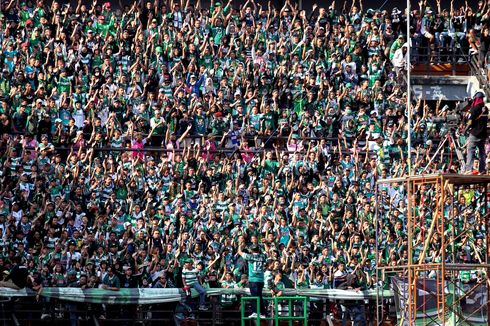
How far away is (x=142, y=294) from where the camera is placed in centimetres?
3300

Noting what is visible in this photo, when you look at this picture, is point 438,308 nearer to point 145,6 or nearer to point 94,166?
point 94,166

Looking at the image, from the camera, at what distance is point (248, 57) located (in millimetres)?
42156

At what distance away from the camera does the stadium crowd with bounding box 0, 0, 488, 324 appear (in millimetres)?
34781

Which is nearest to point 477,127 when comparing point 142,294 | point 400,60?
point 142,294

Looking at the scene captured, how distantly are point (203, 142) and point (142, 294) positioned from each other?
7.47 metres

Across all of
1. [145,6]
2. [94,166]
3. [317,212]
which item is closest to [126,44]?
[145,6]

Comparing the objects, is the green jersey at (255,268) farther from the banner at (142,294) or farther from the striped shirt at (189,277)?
the striped shirt at (189,277)

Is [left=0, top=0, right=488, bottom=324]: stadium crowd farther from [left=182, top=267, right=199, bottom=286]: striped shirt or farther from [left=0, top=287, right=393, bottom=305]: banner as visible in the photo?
[left=0, top=287, right=393, bottom=305]: banner

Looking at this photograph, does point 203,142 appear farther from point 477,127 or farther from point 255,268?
point 477,127

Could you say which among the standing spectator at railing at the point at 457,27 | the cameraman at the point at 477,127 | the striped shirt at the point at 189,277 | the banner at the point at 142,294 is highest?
the standing spectator at railing at the point at 457,27

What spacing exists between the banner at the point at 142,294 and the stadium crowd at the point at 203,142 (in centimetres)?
48

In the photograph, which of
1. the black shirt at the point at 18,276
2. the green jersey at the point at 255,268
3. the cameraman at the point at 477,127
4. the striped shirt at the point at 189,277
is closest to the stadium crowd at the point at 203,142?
the striped shirt at the point at 189,277

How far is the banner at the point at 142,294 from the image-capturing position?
106 feet

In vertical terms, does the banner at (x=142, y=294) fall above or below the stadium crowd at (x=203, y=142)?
below
